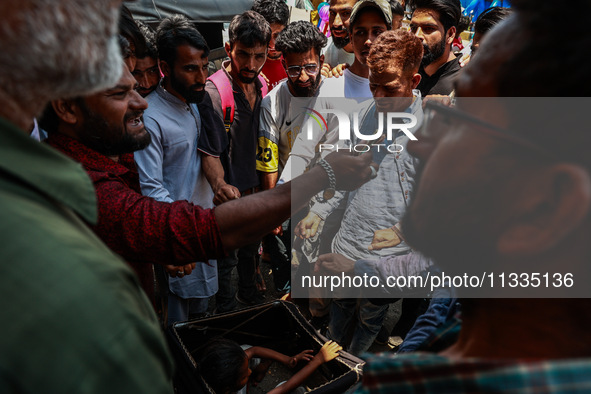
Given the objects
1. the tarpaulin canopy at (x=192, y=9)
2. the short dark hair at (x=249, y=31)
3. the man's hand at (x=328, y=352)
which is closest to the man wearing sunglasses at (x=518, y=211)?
the man's hand at (x=328, y=352)

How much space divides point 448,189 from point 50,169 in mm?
820

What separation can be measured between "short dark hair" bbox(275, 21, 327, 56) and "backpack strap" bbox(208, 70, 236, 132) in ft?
1.92

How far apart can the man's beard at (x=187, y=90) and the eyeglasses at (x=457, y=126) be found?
7.22ft

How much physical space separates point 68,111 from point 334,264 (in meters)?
1.84

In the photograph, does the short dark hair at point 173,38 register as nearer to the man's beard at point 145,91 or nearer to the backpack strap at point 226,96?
the man's beard at point 145,91

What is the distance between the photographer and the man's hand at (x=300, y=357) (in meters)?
2.96

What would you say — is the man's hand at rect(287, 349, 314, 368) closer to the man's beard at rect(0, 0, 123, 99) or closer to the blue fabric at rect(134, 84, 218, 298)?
the blue fabric at rect(134, 84, 218, 298)

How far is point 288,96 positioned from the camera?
3.69 m

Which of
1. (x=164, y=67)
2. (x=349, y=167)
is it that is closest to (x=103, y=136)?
(x=349, y=167)

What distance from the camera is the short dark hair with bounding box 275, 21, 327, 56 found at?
11.9ft

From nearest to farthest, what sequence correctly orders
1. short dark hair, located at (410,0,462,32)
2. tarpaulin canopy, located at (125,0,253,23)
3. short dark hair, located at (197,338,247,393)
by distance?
short dark hair, located at (197,338,247,393) < short dark hair, located at (410,0,462,32) < tarpaulin canopy, located at (125,0,253,23)

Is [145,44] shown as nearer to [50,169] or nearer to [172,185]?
[172,185]

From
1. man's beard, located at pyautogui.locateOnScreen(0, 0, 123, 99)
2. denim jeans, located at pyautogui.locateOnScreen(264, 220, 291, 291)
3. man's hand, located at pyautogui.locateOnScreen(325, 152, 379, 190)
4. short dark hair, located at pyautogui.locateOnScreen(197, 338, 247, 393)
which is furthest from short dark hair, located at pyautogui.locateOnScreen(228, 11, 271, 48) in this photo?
man's beard, located at pyautogui.locateOnScreen(0, 0, 123, 99)

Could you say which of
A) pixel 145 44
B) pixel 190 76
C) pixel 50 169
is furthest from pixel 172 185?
pixel 50 169
